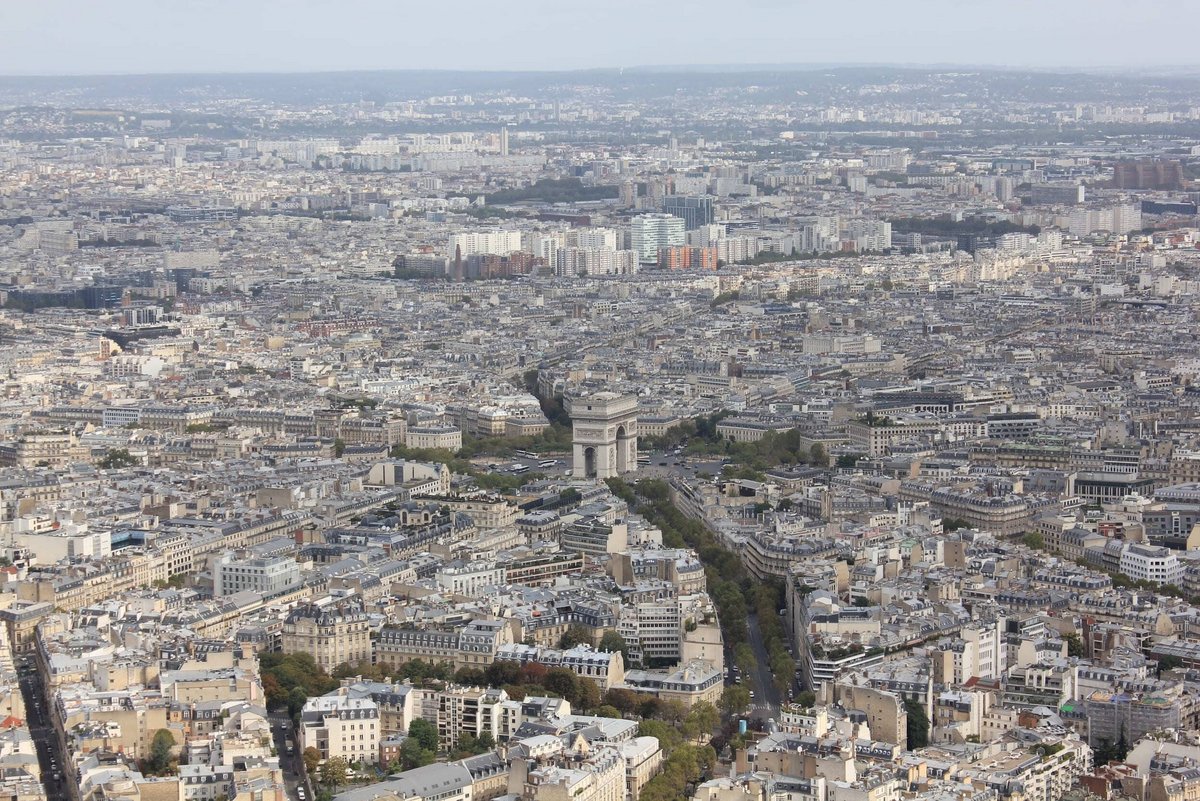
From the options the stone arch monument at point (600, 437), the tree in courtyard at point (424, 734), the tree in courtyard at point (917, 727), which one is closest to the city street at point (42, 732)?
the tree in courtyard at point (424, 734)

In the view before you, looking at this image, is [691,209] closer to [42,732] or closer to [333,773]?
[42,732]

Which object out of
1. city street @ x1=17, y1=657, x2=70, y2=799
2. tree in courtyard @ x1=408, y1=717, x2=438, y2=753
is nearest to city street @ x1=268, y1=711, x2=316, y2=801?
tree in courtyard @ x1=408, y1=717, x2=438, y2=753

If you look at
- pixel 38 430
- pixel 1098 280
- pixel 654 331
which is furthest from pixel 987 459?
pixel 1098 280

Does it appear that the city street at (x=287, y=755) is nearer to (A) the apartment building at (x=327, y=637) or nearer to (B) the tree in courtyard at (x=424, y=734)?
(B) the tree in courtyard at (x=424, y=734)

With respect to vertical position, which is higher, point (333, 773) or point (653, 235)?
point (333, 773)

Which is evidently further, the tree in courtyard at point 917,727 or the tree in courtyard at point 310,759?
the tree in courtyard at point 917,727

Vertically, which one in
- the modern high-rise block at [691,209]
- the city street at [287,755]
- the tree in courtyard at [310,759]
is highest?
the tree in courtyard at [310,759]

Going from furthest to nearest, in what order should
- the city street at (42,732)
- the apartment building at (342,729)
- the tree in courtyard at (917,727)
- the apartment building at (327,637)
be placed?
1. the apartment building at (327,637)
2. the tree in courtyard at (917,727)
3. the apartment building at (342,729)
4. the city street at (42,732)

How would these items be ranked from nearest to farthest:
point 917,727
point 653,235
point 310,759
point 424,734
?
point 310,759 < point 424,734 < point 917,727 < point 653,235

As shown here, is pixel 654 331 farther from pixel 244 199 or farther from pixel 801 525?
pixel 244 199

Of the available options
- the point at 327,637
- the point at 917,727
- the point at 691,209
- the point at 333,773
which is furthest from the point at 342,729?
the point at 691,209

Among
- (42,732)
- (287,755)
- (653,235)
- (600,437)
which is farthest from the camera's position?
(653,235)
